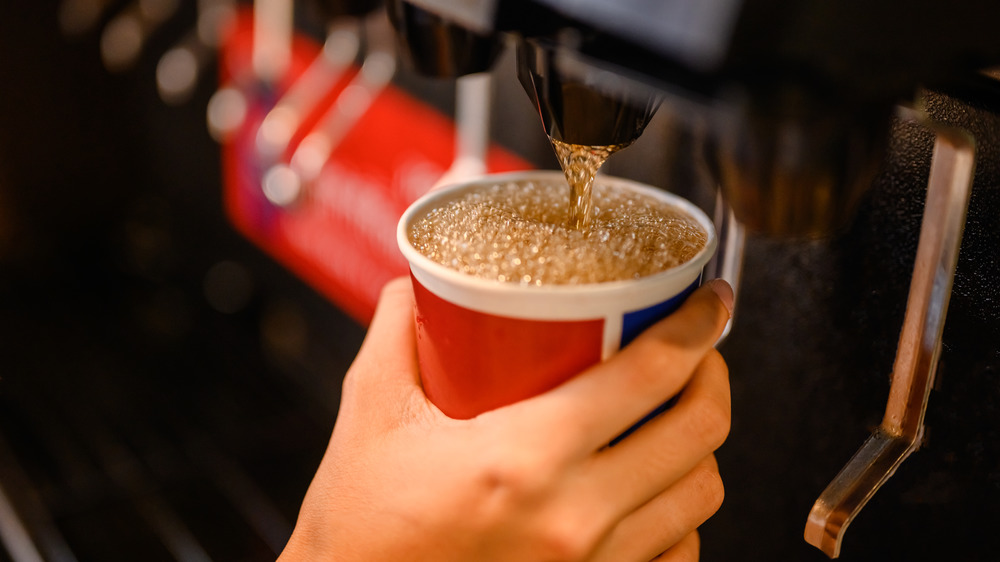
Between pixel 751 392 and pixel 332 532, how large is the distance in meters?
0.43

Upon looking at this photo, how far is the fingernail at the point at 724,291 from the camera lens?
546 millimetres

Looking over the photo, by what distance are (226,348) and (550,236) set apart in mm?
1290

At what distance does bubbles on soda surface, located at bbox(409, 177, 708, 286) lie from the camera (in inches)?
20.4

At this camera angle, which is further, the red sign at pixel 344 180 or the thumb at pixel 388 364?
the red sign at pixel 344 180

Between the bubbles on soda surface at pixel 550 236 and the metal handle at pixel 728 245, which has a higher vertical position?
the bubbles on soda surface at pixel 550 236

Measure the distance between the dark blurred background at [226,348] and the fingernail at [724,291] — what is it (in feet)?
0.54


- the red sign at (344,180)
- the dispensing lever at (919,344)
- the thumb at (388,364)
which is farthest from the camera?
the red sign at (344,180)

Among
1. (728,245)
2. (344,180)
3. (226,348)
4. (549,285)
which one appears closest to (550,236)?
(549,285)

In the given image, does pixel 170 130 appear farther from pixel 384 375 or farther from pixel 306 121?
pixel 384 375

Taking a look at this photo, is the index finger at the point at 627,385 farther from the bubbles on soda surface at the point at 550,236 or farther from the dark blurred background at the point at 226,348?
the dark blurred background at the point at 226,348

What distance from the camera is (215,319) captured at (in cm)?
181

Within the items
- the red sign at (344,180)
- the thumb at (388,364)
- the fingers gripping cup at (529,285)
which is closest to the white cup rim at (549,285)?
the fingers gripping cup at (529,285)

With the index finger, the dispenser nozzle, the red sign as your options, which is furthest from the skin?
the red sign

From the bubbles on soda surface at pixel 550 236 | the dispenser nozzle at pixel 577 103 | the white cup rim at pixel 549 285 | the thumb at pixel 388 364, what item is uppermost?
the dispenser nozzle at pixel 577 103
